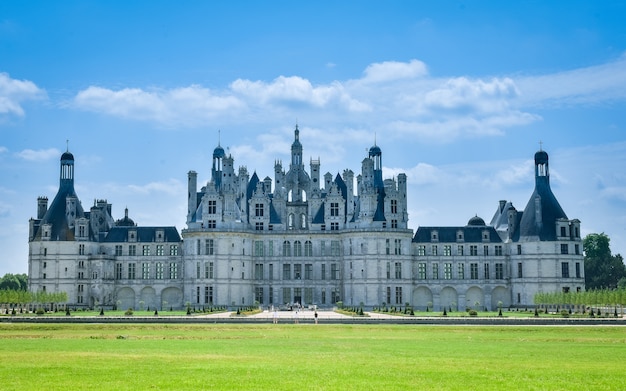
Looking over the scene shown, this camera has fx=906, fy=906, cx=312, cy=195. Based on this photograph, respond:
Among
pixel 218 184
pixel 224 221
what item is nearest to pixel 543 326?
pixel 224 221

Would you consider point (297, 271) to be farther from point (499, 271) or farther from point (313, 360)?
point (313, 360)

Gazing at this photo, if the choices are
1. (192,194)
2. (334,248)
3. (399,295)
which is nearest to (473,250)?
(399,295)

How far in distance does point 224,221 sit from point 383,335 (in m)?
51.6

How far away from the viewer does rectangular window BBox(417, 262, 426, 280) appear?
103562mm

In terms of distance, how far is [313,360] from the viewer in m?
34.4

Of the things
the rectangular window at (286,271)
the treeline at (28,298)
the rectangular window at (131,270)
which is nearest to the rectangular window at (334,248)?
the rectangular window at (286,271)

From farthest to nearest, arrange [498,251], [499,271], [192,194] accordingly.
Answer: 1. [192,194]
2. [498,251]
3. [499,271]

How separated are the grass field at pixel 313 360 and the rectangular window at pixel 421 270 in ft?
162

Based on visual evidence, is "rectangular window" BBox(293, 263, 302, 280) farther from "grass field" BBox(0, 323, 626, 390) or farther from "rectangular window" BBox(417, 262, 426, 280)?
"grass field" BBox(0, 323, 626, 390)

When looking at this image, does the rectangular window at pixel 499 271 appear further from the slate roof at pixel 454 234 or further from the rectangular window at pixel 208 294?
the rectangular window at pixel 208 294

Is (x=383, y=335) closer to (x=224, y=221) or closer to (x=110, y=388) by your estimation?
(x=110, y=388)

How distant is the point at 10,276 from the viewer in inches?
5930

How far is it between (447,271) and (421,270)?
2.97 m

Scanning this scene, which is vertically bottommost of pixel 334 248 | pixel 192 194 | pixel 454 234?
pixel 334 248
